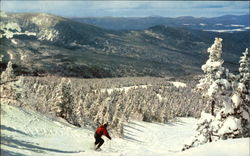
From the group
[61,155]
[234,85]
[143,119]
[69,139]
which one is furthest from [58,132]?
[143,119]

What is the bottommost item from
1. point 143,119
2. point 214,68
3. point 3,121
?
point 143,119

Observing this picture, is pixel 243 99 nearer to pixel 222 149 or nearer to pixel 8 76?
pixel 222 149

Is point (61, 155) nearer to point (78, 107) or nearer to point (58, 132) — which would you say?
point (58, 132)

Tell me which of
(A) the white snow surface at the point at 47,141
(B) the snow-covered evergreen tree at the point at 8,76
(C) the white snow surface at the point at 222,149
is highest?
(B) the snow-covered evergreen tree at the point at 8,76

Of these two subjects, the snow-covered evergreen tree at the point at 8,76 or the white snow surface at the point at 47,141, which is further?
the snow-covered evergreen tree at the point at 8,76

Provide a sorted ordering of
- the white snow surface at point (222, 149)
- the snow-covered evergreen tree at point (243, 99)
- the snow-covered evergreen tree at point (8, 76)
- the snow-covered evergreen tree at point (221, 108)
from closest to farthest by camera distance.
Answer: the white snow surface at point (222, 149) → the snow-covered evergreen tree at point (8, 76) → the snow-covered evergreen tree at point (221, 108) → the snow-covered evergreen tree at point (243, 99)

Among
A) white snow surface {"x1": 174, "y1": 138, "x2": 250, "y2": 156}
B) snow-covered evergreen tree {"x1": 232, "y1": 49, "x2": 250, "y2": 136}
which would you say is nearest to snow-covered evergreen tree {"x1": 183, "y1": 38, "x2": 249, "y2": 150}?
snow-covered evergreen tree {"x1": 232, "y1": 49, "x2": 250, "y2": 136}

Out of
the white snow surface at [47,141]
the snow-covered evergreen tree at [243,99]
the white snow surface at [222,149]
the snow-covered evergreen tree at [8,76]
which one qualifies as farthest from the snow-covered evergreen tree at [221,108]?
the snow-covered evergreen tree at [8,76]

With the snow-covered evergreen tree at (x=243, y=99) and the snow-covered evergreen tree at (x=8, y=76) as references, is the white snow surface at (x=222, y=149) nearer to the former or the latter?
the snow-covered evergreen tree at (x=8, y=76)

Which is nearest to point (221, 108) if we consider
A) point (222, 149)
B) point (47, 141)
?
point (222, 149)

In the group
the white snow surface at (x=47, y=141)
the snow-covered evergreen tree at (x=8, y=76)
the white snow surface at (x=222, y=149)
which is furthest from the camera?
the snow-covered evergreen tree at (x=8, y=76)

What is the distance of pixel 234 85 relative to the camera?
99.8 feet

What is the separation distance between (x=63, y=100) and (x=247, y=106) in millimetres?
23499

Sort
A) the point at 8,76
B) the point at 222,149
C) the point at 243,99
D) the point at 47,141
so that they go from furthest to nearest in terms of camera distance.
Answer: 1. the point at 243,99
2. the point at 8,76
3. the point at 47,141
4. the point at 222,149
